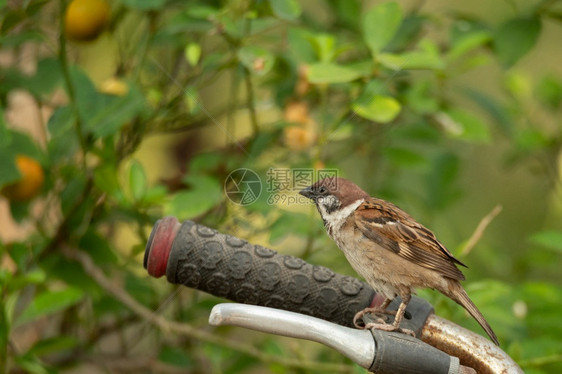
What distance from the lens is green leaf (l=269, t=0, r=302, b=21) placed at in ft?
6.42

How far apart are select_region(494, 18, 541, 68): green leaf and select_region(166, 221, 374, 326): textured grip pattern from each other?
50.0 inches

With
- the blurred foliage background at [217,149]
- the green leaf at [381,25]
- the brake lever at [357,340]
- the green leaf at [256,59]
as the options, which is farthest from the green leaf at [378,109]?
the brake lever at [357,340]

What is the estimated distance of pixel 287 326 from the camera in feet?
3.75

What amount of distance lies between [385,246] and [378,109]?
48 centimetres

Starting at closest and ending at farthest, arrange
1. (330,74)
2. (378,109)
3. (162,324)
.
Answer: (330,74) → (378,109) → (162,324)

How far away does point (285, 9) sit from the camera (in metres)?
1.97

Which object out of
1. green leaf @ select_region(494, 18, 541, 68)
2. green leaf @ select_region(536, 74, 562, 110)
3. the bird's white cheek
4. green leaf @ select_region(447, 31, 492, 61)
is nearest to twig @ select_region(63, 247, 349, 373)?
the bird's white cheek

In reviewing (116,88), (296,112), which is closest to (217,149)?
(296,112)

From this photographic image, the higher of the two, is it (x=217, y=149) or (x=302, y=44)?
(x=302, y=44)

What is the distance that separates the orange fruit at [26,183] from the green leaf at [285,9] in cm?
86

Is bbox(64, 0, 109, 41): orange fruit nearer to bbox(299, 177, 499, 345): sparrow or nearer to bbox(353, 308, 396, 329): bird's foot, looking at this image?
bbox(299, 177, 499, 345): sparrow

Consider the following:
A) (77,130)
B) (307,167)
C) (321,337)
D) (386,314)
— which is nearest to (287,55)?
(307,167)

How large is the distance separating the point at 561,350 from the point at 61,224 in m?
1.46

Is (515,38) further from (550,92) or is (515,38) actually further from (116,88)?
(116,88)
